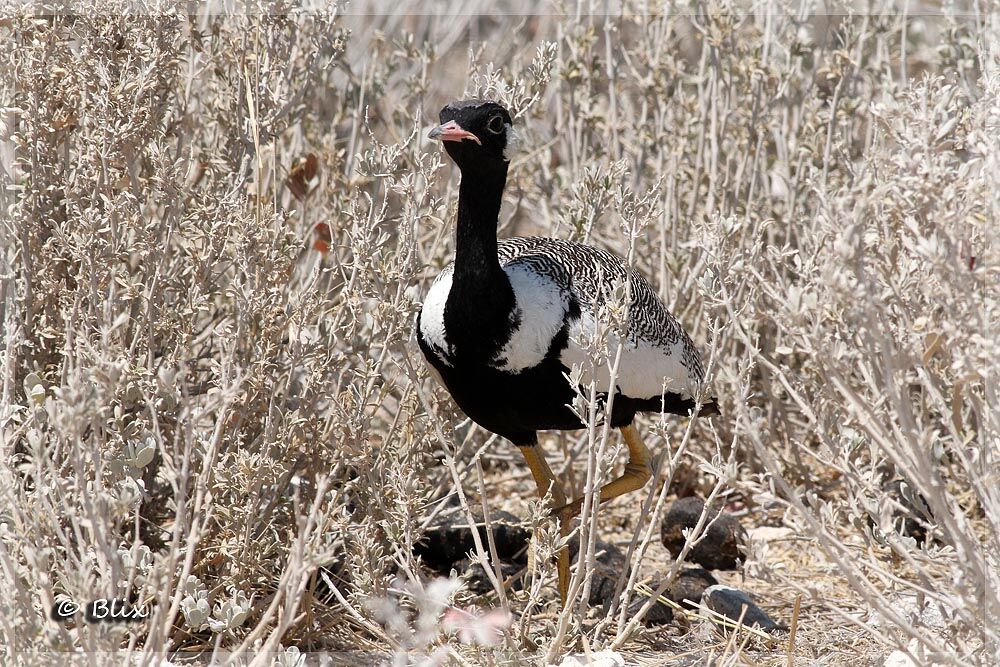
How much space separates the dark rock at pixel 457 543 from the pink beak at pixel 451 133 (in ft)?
3.76

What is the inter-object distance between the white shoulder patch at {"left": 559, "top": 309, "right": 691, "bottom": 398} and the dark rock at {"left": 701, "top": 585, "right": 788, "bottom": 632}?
576 mm

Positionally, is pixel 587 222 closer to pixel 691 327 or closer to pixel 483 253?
pixel 483 253

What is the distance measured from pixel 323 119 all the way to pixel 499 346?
192cm

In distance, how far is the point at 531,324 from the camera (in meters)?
3.00

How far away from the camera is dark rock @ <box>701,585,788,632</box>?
3223 millimetres

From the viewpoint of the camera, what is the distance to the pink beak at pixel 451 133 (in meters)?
2.90

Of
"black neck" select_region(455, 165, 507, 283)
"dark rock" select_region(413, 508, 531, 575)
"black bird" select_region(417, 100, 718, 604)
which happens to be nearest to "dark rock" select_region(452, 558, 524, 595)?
"dark rock" select_region(413, 508, 531, 575)

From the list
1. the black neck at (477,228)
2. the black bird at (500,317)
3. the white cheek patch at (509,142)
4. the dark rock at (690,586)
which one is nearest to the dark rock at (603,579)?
the dark rock at (690,586)

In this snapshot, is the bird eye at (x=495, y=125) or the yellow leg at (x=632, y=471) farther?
the yellow leg at (x=632, y=471)

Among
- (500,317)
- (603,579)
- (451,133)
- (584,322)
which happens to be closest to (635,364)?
(584,322)

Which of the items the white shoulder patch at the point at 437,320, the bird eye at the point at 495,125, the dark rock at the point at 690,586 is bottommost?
the dark rock at the point at 690,586

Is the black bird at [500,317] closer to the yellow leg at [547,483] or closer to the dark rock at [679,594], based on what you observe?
the yellow leg at [547,483]

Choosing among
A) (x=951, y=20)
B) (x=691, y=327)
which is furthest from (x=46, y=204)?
(x=951, y=20)

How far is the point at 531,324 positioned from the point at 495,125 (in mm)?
528
